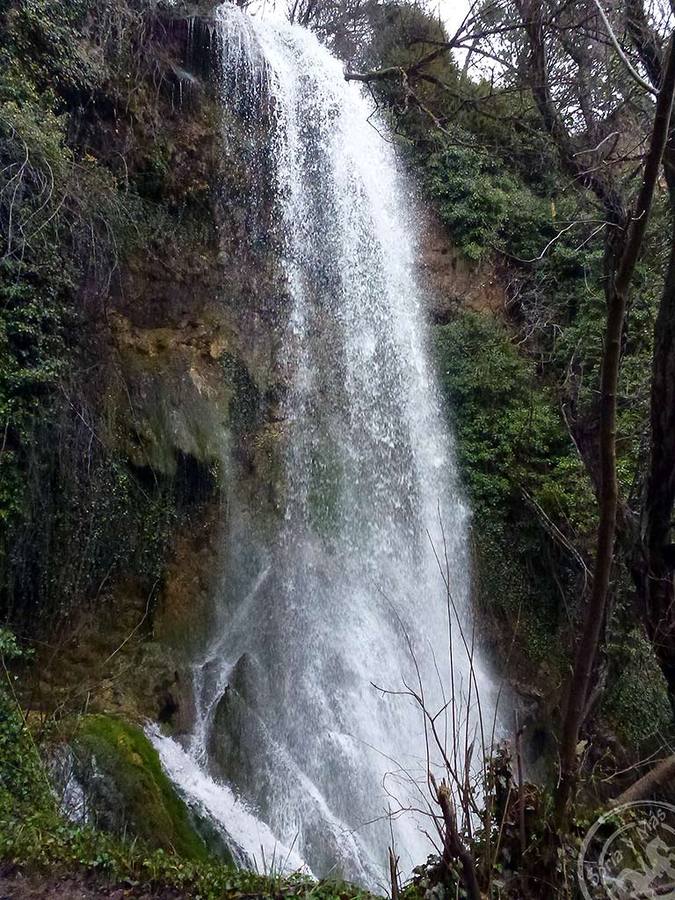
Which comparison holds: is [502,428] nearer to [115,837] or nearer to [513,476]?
[513,476]

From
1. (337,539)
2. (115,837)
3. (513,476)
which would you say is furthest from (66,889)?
(513,476)

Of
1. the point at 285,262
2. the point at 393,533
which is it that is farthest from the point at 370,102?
the point at 393,533

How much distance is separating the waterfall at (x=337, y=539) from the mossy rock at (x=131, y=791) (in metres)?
0.51

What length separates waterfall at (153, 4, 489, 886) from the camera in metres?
5.41

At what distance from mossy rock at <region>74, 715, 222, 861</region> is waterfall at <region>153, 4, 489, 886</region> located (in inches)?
20.0

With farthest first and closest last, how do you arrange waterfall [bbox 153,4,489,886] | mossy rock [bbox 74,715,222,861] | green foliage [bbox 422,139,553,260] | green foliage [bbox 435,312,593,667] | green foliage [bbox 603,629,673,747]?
1. green foliage [bbox 422,139,553,260]
2. green foliage [bbox 435,312,593,667]
3. green foliage [bbox 603,629,673,747]
4. waterfall [bbox 153,4,489,886]
5. mossy rock [bbox 74,715,222,861]

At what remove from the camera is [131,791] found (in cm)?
418

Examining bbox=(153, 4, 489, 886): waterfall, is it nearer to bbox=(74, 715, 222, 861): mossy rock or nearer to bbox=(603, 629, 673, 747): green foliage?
bbox=(74, 715, 222, 861): mossy rock

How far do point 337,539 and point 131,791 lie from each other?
3.67 meters

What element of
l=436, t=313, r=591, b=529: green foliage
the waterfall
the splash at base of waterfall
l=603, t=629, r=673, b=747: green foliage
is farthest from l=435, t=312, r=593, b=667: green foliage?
the splash at base of waterfall

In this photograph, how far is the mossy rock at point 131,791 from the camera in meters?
4.08

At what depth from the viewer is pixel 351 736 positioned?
19.5 ft

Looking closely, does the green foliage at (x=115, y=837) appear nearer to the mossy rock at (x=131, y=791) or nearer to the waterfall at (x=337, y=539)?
the mossy rock at (x=131, y=791)

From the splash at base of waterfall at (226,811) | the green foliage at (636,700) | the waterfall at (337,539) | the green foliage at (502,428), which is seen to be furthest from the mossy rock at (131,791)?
the green foliage at (502,428)
